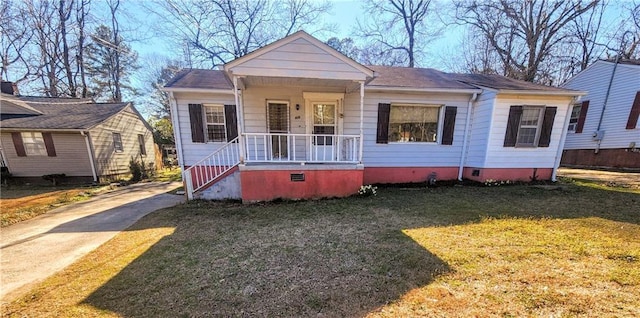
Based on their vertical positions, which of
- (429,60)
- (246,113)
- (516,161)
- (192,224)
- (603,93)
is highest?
(429,60)

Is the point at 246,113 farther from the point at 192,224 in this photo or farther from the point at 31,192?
the point at 31,192

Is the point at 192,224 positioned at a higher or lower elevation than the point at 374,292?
lower

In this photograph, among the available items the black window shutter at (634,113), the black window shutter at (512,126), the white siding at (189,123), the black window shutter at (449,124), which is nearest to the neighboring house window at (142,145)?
the white siding at (189,123)

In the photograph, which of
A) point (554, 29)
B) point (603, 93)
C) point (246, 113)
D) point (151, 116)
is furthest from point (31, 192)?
point (554, 29)

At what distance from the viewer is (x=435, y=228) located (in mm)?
4016

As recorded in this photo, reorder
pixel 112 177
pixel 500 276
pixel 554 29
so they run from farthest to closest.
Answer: pixel 554 29 < pixel 112 177 < pixel 500 276

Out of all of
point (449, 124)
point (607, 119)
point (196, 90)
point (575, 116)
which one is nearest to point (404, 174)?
→ point (449, 124)

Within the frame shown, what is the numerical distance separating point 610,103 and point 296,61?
1464 centimetres

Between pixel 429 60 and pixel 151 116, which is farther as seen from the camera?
pixel 151 116

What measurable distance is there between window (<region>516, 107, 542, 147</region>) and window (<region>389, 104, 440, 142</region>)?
2.43 m

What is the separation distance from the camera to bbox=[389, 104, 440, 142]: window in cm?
725

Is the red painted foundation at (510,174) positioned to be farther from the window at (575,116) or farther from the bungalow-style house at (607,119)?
the window at (575,116)

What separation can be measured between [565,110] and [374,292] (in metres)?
8.84


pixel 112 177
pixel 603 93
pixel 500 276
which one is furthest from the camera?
pixel 112 177
